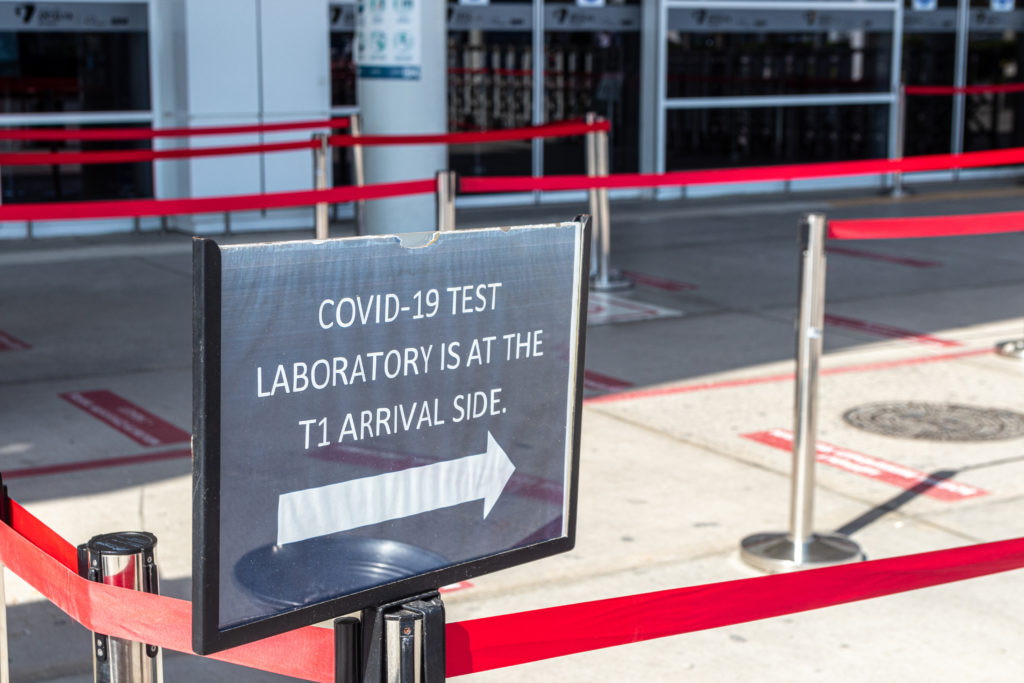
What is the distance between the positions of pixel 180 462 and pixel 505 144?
8923 mm

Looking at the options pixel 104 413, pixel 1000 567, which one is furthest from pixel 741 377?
pixel 1000 567

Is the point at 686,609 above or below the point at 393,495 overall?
below

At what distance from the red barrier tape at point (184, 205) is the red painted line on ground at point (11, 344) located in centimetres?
119

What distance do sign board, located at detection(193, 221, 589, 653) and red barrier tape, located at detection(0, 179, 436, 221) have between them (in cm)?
412

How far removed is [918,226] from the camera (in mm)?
4809

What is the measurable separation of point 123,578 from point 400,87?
7.95 metres

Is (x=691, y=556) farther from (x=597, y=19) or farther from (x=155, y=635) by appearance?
(x=597, y=19)

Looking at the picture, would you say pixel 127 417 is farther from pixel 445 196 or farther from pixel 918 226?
pixel 918 226

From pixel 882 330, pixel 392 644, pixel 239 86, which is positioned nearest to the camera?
pixel 392 644

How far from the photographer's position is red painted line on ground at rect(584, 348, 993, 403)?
260 inches

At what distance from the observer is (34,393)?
21.4 ft

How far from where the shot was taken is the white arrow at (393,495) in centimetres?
191

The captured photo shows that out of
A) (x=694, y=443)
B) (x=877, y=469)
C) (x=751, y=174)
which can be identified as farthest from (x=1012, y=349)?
(x=694, y=443)

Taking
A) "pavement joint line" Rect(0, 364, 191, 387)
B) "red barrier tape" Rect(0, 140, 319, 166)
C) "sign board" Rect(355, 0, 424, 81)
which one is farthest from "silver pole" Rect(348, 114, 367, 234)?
"pavement joint line" Rect(0, 364, 191, 387)
